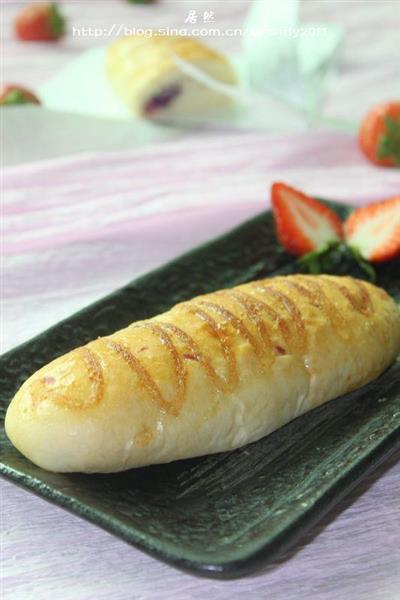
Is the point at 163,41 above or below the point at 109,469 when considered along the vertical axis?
above

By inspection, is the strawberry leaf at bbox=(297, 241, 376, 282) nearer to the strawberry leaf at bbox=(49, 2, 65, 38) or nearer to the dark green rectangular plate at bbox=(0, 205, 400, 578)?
the dark green rectangular plate at bbox=(0, 205, 400, 578)

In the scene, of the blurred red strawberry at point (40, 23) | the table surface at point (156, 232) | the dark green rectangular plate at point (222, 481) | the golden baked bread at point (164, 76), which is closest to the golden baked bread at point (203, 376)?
the dark green rectangular plate at point (222, 481)

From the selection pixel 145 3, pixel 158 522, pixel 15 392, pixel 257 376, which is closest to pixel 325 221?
pixel 257 376

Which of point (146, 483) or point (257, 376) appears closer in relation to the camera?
point (146, 483)

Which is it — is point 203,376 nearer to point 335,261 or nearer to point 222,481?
point 222,481

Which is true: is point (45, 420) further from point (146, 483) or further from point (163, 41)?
point (163, 41)

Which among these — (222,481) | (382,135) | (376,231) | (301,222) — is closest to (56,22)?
(382,135)

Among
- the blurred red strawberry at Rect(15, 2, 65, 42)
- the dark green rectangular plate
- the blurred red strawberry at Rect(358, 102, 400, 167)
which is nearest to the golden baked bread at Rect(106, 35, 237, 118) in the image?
the blurred red strawberry at Rect(358, 102, 400, 167)
